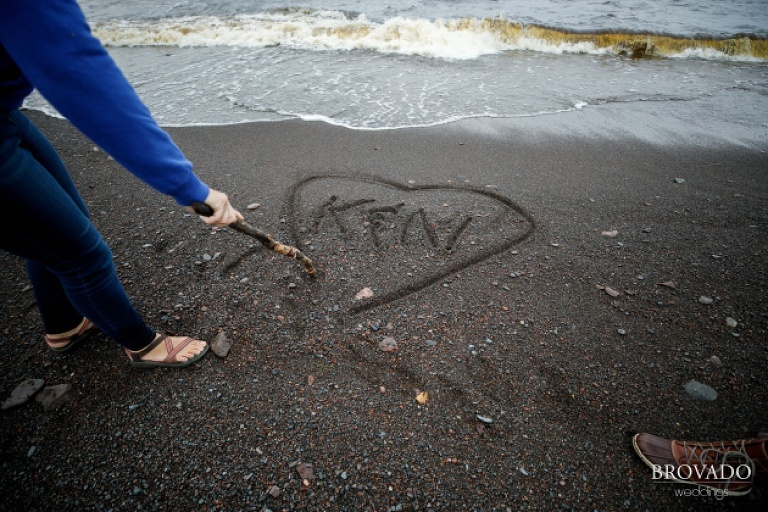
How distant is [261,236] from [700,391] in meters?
2.80

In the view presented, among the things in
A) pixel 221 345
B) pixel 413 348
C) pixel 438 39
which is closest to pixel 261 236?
Answer: pixel 221 345

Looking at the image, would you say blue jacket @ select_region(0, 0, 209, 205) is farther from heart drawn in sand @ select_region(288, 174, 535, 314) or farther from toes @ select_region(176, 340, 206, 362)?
heart drawn in sand @ select_region(288, 174, 535, 314)

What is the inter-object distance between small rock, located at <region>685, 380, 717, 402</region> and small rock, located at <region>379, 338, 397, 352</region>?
5.84ft

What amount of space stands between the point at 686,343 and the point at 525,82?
18.4 ft

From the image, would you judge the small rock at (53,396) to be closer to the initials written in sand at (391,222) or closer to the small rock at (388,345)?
the small rock at (388,345)

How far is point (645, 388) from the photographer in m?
2.08

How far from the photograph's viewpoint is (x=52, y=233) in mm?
1381

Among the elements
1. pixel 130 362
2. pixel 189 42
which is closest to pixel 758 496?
pixel 130 362

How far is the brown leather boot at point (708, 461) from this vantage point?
60.3 inches

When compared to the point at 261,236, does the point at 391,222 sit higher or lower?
lower

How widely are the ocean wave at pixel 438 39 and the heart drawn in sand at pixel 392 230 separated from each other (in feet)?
18.5

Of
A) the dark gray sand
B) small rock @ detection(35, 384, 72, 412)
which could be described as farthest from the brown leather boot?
small rock @ detection(35, 384, 72, 412)

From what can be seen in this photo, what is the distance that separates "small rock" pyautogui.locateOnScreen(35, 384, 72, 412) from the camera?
1.93m

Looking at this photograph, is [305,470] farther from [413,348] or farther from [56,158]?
[56,158]
